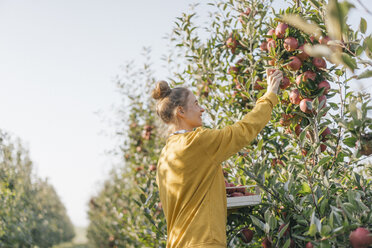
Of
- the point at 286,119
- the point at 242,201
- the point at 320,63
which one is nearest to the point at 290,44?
the point at 320,63

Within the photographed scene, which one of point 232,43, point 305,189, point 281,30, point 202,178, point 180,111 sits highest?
point 232,43

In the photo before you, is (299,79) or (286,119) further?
(286,119)

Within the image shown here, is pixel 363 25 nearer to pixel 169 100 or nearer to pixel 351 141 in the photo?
pixel 351 141

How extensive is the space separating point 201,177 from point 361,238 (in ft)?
2.24

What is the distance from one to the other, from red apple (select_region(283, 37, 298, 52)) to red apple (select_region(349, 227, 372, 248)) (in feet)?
3.61

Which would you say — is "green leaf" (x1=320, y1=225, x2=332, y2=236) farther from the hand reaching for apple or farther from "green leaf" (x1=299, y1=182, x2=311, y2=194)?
the hand reaching for apple

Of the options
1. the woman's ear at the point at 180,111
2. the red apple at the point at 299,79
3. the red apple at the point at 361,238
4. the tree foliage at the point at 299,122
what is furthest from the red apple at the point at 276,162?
the red apple at the point at 361,238

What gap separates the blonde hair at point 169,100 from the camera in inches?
74.2

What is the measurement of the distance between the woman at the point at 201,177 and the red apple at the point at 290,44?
0.41m

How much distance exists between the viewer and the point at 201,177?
5.36 feet

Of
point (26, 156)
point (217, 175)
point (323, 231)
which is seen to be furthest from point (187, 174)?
point (26, 156)

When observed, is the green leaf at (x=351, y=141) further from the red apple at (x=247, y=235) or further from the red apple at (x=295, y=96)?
the red apple at (x=247, y=235)

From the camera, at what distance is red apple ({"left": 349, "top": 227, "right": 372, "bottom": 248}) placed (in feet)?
4.17

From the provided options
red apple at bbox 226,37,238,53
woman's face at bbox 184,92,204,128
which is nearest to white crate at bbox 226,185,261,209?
woman's face at bbox 184,92,204,128
